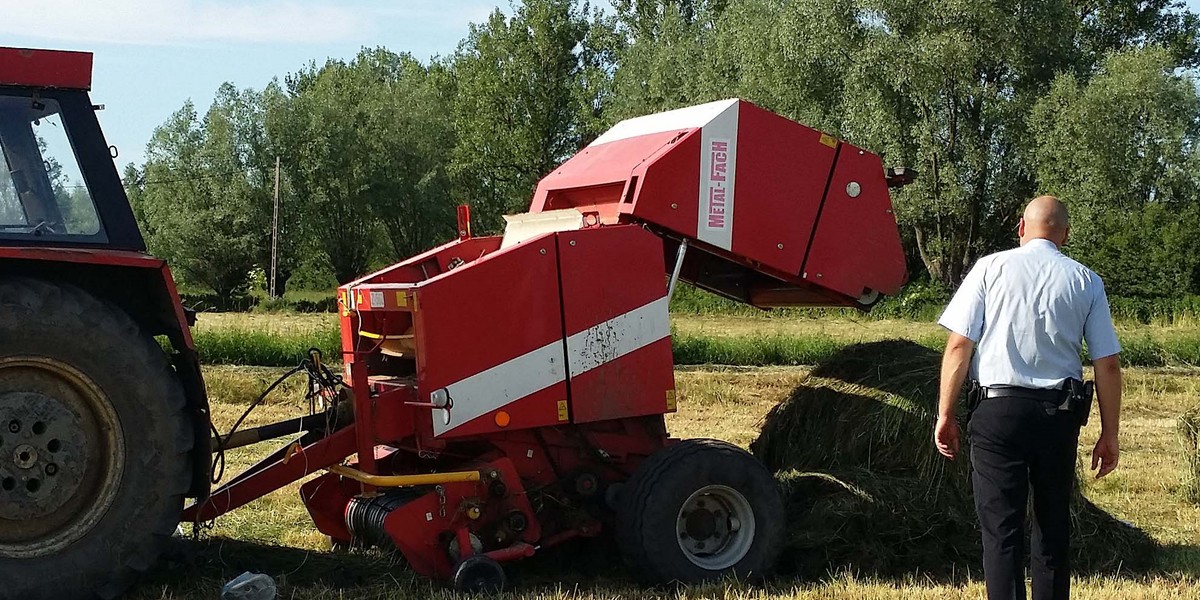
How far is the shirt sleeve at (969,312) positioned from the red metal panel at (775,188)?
1.80 m

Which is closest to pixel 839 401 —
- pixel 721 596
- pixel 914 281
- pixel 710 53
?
pixel 721 596

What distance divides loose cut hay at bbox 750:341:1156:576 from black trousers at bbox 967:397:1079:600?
157 cm

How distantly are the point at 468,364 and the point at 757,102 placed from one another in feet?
90.1

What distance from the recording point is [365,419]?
5996 mm

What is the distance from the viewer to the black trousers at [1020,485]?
15.3 feet

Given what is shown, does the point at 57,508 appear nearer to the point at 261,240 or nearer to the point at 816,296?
the point at 816,296

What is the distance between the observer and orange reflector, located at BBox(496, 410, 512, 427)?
600cm

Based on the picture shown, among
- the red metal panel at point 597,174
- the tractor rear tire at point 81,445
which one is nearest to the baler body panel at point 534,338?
the red metal panel at point 597,174

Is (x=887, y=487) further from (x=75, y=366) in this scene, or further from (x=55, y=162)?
(x=55, y=162)

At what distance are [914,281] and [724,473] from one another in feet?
95.8

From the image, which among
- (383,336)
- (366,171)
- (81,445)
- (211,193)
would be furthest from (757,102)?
(81,445)

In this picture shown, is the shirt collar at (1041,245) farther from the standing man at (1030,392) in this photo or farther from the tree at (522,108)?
the tree at (522,108)

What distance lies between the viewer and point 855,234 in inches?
264

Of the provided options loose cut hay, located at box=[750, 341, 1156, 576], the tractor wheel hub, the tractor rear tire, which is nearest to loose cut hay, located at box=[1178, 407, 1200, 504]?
loose cut hay, located at box=[750, 341, 1156, 576]
